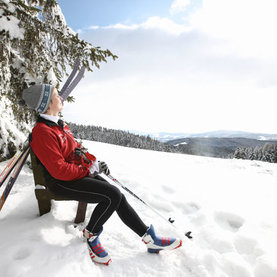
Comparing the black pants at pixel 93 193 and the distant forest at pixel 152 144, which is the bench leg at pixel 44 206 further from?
the distant forest at pixel 152 144

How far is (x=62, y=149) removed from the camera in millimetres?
2420

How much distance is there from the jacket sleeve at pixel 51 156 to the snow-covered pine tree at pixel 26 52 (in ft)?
10.3

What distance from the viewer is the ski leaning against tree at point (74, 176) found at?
2201 mm

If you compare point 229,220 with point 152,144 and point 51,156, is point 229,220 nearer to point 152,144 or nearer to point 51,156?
point 51,156

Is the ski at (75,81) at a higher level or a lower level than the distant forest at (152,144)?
higher

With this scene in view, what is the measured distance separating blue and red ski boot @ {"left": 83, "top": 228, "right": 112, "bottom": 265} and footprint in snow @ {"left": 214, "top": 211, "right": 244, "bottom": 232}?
2367mm

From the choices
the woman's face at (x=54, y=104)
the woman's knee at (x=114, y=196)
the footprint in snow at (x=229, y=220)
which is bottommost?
the footprint in snow at (x=229, y=220)

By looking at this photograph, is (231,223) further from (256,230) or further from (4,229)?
(4,229)

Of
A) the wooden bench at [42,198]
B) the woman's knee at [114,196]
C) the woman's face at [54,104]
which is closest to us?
the woman's knee at [114,196]

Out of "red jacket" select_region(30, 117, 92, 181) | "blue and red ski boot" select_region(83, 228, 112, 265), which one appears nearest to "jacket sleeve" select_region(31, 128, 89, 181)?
"red jacket" select_region(30, 117, 92, 181)

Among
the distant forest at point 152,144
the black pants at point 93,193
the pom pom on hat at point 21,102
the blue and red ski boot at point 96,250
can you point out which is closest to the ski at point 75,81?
the pom pom on hat at point 21,102

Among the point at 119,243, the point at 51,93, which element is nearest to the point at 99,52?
the point at 51,93

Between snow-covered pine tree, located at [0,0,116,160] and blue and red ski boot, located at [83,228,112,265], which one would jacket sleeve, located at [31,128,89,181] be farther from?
snow-covered pine tree, located at [0,0,116,160]

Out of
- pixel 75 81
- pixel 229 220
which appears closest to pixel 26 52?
pixel 75 81
